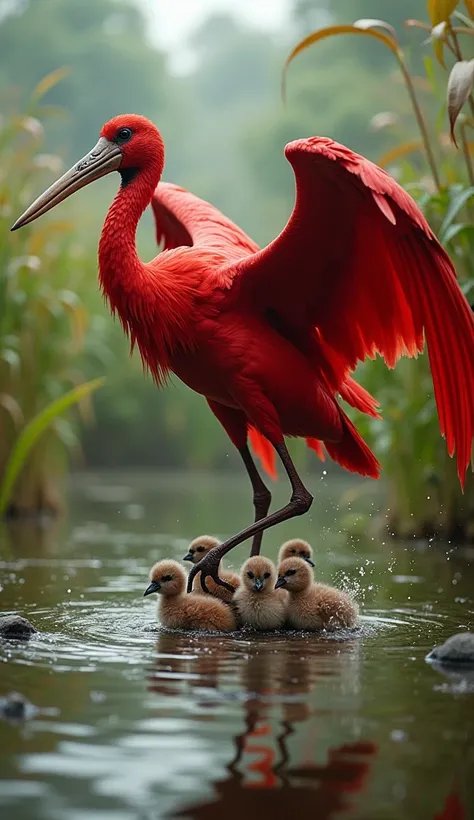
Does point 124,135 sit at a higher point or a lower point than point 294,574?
higher

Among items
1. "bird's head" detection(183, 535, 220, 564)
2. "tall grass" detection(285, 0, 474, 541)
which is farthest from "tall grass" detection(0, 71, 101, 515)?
"bird's head" detection(183, 535, 220, 564)

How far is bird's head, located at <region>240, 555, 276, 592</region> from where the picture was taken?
4.84 metres

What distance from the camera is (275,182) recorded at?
3008cm

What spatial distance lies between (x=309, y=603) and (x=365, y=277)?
49.0 inches

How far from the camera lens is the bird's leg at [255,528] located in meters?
4.95

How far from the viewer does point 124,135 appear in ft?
17.1

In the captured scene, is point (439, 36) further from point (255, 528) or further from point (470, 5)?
point (255, 528)

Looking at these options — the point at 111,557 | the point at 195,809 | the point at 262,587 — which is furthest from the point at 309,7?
the point at 195,809

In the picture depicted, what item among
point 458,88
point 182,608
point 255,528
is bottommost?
point 182,608

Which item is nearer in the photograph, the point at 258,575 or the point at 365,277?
the point at 258,575

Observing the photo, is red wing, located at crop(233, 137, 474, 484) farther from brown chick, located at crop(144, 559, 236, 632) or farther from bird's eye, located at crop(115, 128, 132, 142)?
brown chick, located at crop(144, 559, 236, 632)

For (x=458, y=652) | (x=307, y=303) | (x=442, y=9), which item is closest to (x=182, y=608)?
(x=458, y=652)

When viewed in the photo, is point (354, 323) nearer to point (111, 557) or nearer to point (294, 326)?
point (294, 326)

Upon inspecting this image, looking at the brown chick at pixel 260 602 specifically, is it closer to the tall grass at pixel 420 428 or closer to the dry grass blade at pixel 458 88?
the dry grass blade at pixel 458 88
